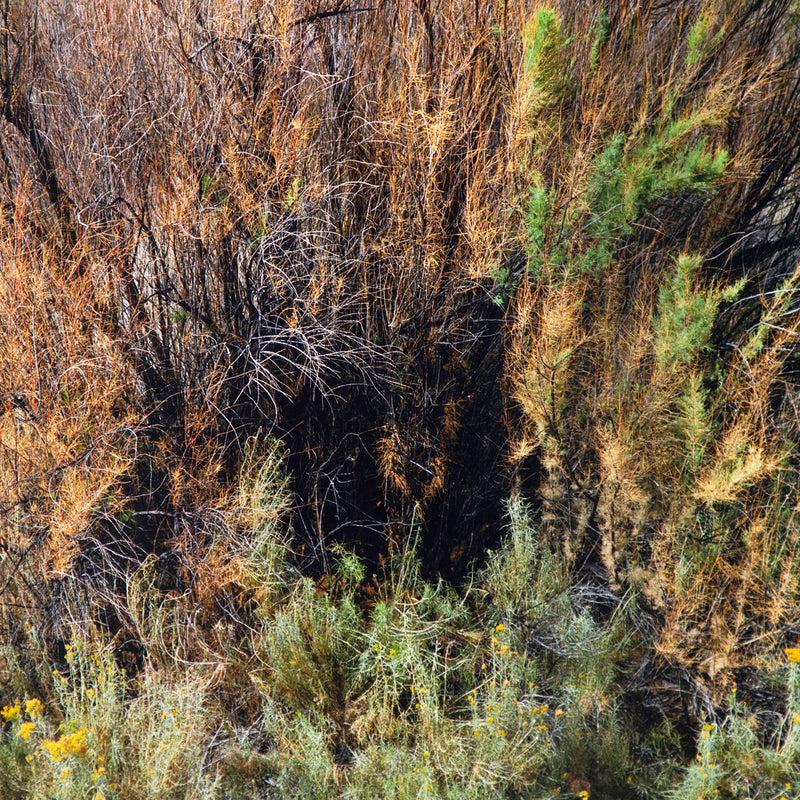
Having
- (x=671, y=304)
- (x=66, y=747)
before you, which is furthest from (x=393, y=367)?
(x=66, y=747)

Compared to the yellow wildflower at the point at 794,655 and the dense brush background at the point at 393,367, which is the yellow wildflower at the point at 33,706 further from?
the yellow wildflower at the point at 794,655

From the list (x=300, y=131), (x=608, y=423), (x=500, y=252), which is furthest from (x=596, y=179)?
(x=300, y=131)

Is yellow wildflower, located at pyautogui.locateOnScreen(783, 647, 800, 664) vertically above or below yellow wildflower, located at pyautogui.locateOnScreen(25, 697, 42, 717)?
above

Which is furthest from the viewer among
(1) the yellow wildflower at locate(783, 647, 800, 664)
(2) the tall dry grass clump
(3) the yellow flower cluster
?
(2) the tall dry grass clump

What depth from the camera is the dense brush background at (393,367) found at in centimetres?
327

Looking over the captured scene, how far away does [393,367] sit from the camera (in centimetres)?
371

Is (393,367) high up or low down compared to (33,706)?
up

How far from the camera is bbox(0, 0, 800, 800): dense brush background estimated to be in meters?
3.27

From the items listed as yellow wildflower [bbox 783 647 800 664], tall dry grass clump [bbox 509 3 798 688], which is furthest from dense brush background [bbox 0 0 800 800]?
yellow wildflower [bbox 783 647 800 664]

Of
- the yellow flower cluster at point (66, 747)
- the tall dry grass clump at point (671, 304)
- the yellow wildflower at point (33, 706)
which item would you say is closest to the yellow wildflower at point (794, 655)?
the tall dry grass clump at point (671, 304)

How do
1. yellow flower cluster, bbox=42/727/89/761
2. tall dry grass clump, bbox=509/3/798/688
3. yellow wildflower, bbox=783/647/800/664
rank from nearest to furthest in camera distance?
yellow flower cluster, bbox=42/727/89/761 < yellow wildflower, bbox=783/647/800/664 < tall dry grass clump, bbox=509/3/798/688


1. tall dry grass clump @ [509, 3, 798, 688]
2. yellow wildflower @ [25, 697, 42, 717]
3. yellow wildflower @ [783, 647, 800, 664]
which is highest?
tall dry grass clump @ [509, 3, 798, 688]

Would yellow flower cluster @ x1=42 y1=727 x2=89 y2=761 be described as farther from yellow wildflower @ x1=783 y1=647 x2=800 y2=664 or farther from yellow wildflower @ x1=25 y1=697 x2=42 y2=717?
yellow wildflower @ x1=783 y1=647 x2=800 y2=664

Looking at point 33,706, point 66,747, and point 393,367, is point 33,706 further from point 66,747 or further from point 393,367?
point 393,367
